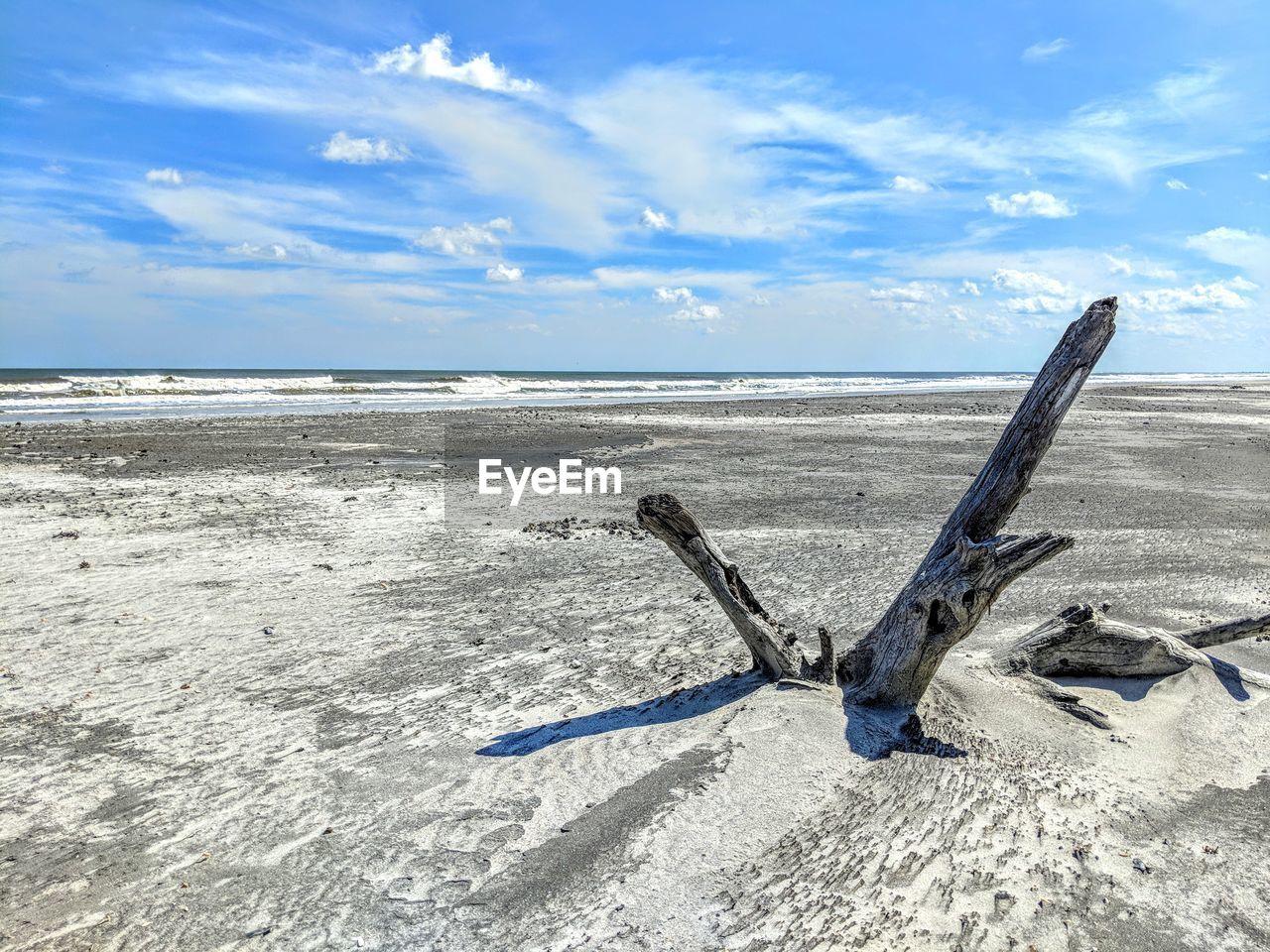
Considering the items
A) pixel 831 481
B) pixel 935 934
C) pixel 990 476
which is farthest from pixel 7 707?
pixel 831 481

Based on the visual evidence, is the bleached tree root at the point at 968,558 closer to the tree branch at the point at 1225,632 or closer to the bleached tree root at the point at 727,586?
the bleached tree root at the point at 727,586

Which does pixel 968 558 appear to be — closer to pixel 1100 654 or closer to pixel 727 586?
pixel 727 586

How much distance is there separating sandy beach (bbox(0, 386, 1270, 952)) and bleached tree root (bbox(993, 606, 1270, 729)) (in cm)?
13

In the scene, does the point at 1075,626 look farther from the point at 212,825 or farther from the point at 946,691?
the point at 212,825

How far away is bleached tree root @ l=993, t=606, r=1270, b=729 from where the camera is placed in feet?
18.2

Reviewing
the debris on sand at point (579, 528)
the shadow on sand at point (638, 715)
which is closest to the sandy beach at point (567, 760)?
the shadow on sand at point (638, 715)

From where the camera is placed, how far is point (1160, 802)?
14.3ft

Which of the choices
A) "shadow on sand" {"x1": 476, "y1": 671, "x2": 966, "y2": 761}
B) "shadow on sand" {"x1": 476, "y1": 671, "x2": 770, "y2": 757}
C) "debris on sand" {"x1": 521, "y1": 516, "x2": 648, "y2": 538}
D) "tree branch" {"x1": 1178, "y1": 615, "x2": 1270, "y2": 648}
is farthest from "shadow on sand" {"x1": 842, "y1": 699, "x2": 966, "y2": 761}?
"debris on sand" {"x1": 521, "y1": 516, "x2": 648, "y2": 538}

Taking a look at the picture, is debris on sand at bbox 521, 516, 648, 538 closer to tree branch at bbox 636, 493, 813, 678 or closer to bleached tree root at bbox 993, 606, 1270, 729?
tree branch at bbox 636, 493, 813, 678

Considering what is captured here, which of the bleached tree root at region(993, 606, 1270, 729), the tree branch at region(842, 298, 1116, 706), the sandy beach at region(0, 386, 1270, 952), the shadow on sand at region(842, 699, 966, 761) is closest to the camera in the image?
the sandy beach at region(0, 386, 1270, 952)

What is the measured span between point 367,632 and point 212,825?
2.97m

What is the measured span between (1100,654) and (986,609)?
1.71m

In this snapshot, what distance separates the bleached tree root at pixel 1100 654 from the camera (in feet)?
18.2

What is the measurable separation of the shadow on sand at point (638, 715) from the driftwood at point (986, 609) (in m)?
0.26
